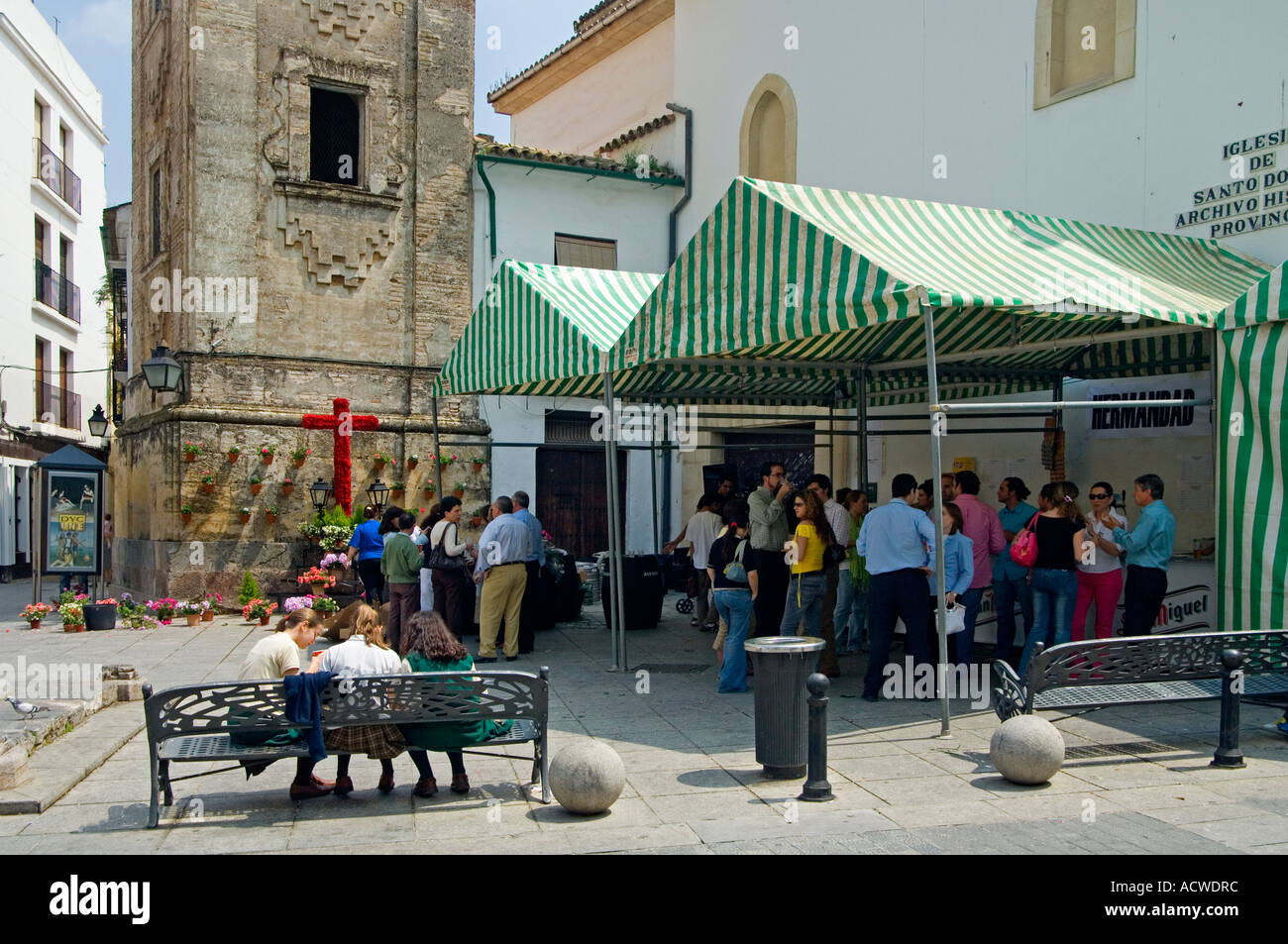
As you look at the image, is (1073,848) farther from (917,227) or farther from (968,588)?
(917,227)

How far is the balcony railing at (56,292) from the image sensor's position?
30.0 metres

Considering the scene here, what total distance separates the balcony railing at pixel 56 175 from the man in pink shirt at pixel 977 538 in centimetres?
2787

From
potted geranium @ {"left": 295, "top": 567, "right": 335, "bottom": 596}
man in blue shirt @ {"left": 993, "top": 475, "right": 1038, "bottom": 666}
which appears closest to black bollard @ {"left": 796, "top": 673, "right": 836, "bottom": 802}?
man in blue shirt @ {"left": 993, "top": 475, "right": 1038, "bottom": 666}

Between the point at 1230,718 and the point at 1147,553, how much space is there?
7.97 feet

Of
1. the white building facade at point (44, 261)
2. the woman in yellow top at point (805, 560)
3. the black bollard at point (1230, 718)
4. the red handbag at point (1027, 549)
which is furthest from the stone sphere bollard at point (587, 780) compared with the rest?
the white building facade at point (44, 261)

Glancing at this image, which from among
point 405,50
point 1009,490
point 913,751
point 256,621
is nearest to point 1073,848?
point 913,751

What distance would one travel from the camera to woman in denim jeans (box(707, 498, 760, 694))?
9922 millimetres

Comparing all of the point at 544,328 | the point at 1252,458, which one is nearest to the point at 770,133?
the point at 544,328

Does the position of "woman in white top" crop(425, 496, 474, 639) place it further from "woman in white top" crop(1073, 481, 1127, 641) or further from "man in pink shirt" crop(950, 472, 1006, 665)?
"woman in white top" crop(1073, 481, 1127, 641)

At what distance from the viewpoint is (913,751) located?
308 inches

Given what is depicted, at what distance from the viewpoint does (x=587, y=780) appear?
6.25 metres

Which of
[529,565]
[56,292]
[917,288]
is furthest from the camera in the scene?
[56,292]

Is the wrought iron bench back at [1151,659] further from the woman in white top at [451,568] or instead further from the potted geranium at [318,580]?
the potted geranium at [318,580]

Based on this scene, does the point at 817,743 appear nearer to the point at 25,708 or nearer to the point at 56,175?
the point at 25,708
